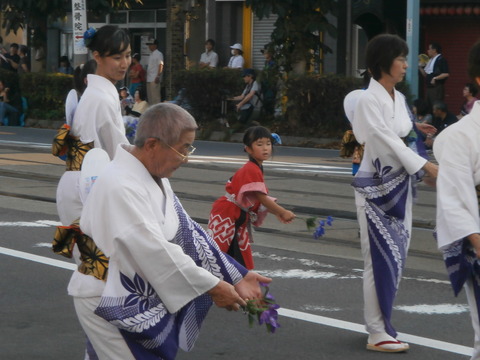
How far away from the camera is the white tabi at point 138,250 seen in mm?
3574

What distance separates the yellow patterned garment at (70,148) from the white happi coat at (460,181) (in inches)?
81.1

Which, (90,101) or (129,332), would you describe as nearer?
(129,332)

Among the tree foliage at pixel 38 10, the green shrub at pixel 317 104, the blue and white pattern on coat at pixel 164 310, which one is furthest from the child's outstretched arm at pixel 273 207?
the tree foliage at pixel 38 10

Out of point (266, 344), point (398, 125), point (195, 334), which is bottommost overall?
point (266, 344)

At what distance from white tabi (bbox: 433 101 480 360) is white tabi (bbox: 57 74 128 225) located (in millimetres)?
1760

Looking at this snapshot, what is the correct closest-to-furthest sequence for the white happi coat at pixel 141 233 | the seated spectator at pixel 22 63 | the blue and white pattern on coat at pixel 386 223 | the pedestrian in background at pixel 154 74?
1. the white happi coat at pixel 141 233
2. the blue and white pattern on coat at pixel 386 223
3. the pedestrian in background at pixel 154 74
4. the seated spectator at pixel 22 63

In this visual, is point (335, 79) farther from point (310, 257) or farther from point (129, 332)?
point (129, 332)

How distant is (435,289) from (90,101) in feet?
11.4

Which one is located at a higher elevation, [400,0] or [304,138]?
[400,0]

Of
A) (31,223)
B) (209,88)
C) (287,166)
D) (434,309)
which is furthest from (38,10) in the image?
(434,309)

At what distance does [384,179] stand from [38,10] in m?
20.5

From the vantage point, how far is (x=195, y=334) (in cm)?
384

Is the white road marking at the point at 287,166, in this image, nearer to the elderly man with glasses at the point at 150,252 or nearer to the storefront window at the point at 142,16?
the elderly man with glasses at the point at 150,252

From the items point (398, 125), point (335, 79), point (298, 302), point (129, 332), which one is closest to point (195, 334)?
point (129, 332)
